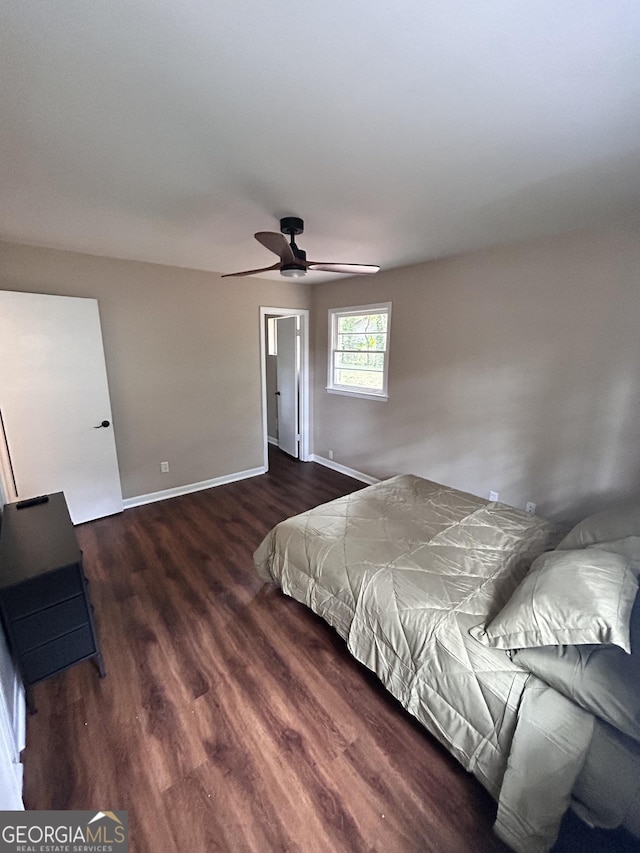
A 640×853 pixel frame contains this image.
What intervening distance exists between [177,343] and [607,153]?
3.53 metres

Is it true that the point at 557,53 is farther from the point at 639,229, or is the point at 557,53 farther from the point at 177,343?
the point at 177,343

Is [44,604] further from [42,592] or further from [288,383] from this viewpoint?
[288,383]

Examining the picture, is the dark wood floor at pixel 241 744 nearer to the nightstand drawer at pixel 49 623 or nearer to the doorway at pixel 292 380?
the nightstand drawer at pixel 49 623

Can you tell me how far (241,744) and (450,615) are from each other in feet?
3.45

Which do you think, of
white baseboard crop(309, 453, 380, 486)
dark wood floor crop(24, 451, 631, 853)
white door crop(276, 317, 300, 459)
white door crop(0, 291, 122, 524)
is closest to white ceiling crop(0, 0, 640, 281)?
white door crop(0, 291, 122, 524)

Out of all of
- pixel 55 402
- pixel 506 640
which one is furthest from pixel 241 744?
pixel 55 402

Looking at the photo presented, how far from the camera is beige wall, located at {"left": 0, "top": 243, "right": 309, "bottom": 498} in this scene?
9.92 ft

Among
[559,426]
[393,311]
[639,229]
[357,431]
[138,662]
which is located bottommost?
[138,662]

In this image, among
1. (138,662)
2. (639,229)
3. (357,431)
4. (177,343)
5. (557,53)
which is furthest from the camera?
(357,431)

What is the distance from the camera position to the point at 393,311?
366 centimetres

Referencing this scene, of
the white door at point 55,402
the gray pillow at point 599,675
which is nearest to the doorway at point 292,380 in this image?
the white door at point 55,402

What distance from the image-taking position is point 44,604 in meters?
1.50

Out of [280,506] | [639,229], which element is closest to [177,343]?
[280,506]

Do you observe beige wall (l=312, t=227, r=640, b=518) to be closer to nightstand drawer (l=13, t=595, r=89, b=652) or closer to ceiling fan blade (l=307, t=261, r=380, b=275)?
ceiling fan blade (l=307, t=261, r=380, b=275)
